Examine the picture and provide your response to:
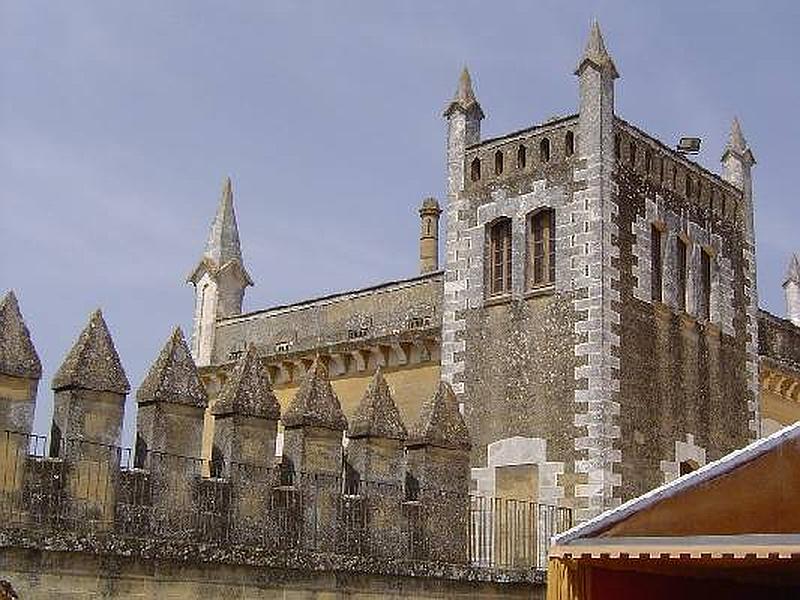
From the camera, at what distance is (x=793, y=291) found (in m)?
28.7

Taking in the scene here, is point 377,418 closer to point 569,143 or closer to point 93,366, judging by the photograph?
point 93,366

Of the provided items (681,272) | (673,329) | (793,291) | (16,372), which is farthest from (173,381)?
(793,291)

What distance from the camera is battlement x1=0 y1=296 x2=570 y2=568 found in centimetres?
1198

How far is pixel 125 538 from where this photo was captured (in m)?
11.8

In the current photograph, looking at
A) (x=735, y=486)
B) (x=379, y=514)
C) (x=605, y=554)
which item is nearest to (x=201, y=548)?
(x=379, y=514)

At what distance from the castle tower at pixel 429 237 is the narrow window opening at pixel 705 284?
5.55 meters

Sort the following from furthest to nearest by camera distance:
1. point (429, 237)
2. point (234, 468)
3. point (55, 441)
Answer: point (429, 237) < point (234, 468) < point (55, 441)

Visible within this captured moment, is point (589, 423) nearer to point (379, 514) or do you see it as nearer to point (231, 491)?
point (379, 514)

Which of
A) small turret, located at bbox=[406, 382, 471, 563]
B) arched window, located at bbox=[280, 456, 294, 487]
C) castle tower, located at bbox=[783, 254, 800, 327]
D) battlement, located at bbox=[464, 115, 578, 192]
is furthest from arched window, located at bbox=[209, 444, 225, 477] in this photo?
castle tower, located at bbox=[783, 254, 800, 327]

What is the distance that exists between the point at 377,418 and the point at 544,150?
699cm

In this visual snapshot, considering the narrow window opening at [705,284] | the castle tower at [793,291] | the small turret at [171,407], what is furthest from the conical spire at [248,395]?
the castle tower at [793,291]

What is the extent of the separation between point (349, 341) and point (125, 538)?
10.9 m

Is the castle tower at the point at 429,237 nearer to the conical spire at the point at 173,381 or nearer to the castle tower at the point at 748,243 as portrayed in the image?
the castle tower at the point at 748,243

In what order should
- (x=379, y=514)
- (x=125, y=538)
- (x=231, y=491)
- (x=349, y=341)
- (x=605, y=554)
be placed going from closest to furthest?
(x=605, y=554) < (x=125, y=538) < (x=231, y=491) < (x=379, y=514) < (x=349, y=341)
